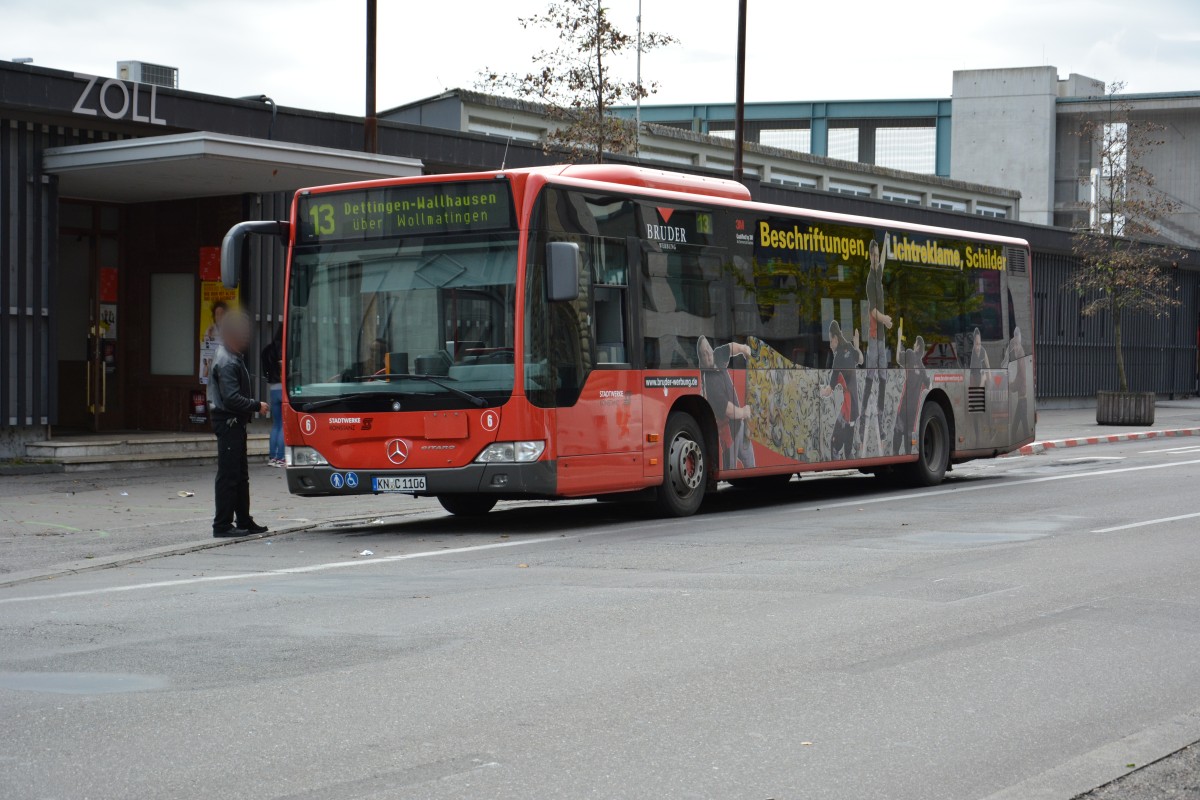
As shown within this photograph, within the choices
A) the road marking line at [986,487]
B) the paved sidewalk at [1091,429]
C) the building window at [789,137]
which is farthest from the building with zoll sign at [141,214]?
the building window at [789,137]

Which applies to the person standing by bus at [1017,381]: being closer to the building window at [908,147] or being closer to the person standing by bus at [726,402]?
the person standing by bus at [726,402]

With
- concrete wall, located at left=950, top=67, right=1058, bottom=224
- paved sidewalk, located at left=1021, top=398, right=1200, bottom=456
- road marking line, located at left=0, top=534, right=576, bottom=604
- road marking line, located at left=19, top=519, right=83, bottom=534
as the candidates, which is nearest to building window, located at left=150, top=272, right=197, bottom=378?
road marking line, located at left=19, top=519, right=83, bottom=534

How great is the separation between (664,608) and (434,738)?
323 cm

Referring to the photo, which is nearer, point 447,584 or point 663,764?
point 663,764

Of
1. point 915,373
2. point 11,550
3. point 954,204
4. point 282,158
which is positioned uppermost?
point 954,204

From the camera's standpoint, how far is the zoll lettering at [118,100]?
1914 cm

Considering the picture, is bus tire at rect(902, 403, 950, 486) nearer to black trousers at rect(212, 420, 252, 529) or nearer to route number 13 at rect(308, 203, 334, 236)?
route number 13 at rect(308, 203, 334, 236)

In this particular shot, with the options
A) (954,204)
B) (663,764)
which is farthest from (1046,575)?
(954,204)

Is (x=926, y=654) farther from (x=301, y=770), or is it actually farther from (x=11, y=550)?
(x=11, y=550)

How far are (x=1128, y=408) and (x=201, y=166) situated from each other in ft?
76.2

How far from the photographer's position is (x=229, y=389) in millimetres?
13219

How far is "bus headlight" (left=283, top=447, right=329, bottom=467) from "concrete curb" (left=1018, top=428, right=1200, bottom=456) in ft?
49.0

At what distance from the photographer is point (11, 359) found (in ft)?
63.0

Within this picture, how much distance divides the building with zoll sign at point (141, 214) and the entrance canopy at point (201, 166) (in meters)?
0.02
